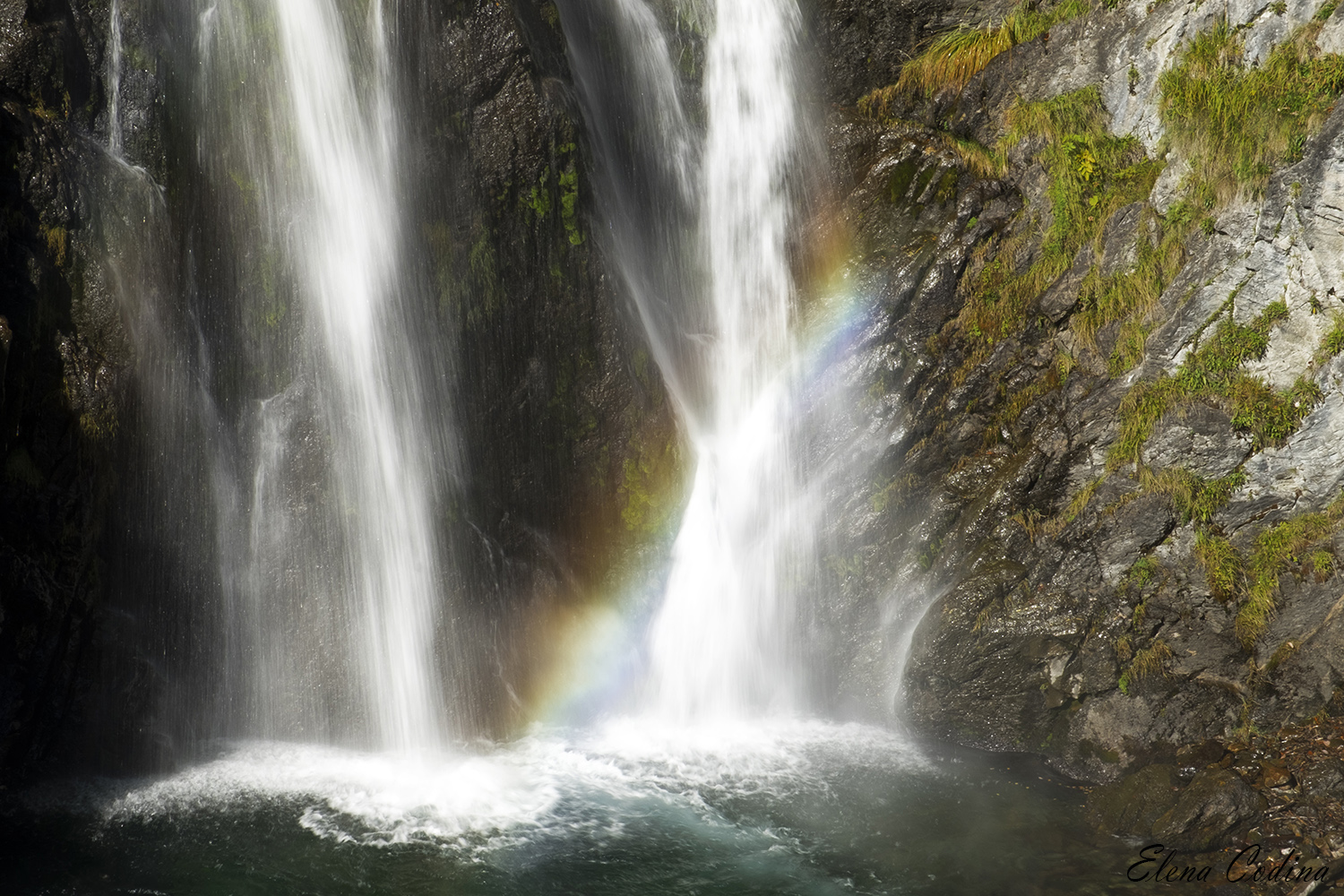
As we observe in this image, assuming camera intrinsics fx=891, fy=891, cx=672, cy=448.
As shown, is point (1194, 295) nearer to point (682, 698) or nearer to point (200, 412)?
point (682, 698)

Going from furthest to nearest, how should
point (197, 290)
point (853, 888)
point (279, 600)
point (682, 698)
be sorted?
point (682, 698), point (279, 600), point (197, 290), point (853, 888)

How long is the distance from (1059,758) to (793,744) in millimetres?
2556

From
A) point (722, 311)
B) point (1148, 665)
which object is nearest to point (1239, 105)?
point (1148, 665)

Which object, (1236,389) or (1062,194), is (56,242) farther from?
(1236,389)

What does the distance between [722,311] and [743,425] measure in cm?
138

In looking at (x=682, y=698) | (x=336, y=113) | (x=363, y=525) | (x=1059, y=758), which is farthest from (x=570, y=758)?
(x=336, y=113)

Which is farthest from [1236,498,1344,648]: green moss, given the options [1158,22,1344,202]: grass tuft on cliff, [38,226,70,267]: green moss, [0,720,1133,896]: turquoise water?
[38,226,70,267]: green moss

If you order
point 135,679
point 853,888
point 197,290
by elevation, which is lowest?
point 853,888

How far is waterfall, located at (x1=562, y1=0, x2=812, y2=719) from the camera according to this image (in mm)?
9844

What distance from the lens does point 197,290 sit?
8.15 meters

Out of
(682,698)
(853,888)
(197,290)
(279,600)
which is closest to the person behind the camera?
(853,888)

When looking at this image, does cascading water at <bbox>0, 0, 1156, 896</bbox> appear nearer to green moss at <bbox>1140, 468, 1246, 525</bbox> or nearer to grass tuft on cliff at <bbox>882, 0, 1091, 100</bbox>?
green moss at <bbox>1140, 468, 1246, 525</bbox>

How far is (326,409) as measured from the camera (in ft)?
27.8

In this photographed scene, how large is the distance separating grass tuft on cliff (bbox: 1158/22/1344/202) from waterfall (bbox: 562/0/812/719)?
13.4ft
